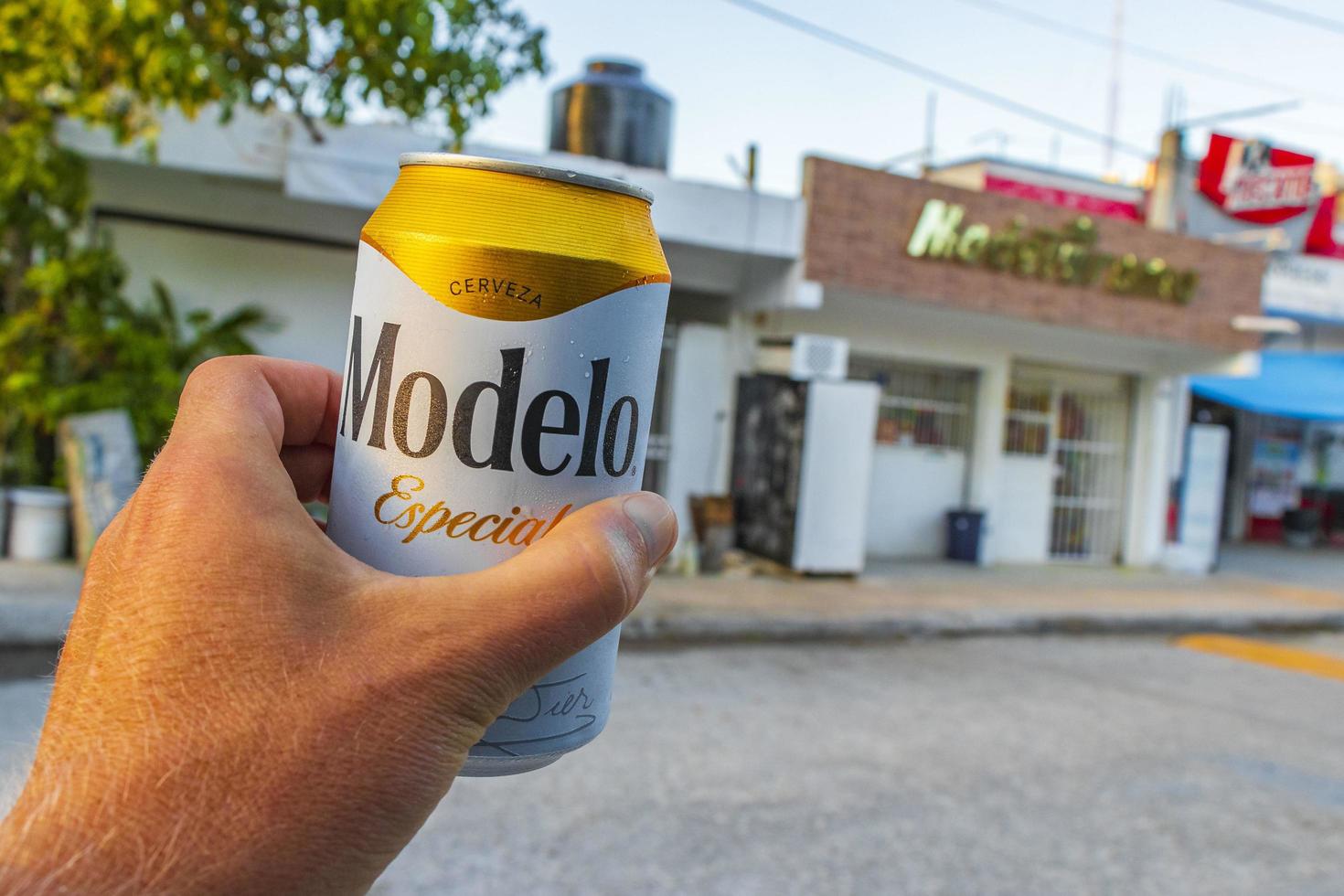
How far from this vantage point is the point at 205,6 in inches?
312

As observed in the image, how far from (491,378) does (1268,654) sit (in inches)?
401

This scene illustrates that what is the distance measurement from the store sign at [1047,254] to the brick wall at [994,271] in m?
0.09

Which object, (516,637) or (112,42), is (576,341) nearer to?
(516,637)

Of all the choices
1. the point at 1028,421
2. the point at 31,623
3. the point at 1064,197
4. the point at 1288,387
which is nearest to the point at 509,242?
the point at 31,623

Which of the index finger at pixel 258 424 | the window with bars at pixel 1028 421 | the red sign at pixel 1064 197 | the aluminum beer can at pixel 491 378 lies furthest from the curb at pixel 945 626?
the red sign at pixel 1064 197

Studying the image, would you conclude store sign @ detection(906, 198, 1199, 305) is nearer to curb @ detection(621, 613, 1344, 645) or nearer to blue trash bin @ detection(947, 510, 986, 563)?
blue trash bin @ detection(947, 510, 986, 563)

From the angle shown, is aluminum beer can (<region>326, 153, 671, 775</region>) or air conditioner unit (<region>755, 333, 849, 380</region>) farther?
air conditioner unit (<region>755, 333, 849, 380</region>)

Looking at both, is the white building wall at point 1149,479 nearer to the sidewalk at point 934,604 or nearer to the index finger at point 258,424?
the sidewalk at point 934,604

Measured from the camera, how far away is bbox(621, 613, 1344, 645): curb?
851cm

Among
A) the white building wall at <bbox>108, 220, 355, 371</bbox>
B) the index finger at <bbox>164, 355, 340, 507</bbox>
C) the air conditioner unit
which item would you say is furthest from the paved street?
the white building wall at <bbox>108, 220, 355, 371</bbox>

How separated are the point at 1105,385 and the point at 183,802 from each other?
52.2 ft

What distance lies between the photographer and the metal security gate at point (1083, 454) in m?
15.0

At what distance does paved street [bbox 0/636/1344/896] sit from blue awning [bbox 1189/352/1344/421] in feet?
30.0

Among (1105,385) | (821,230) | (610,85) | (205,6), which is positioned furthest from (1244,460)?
(205,6)
